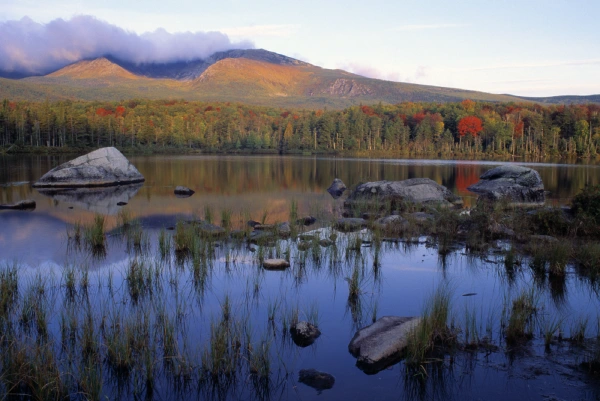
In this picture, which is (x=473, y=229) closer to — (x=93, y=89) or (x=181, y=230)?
(x=181, y=230)

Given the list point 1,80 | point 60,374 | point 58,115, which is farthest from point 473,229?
point 1,80

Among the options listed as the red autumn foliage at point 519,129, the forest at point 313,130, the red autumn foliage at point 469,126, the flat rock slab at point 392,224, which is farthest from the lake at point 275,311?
the red autumn foliage at point 469,126

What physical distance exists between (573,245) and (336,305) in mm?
6108

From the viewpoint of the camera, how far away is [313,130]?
318 feet

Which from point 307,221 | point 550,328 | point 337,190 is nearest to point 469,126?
point 337,190

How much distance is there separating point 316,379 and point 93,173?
21.4 metres

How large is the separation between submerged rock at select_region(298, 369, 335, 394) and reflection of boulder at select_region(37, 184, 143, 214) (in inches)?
482

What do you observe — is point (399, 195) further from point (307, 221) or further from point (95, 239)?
point (95, 239)

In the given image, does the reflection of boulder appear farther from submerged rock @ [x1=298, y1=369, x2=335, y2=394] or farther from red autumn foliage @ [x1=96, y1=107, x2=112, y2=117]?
red autumn foliage @ [x1=96, y1=107, x2=112, y2=117]

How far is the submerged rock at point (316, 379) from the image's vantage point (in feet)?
16.6

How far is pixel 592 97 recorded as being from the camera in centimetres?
18888

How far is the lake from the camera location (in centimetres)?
507

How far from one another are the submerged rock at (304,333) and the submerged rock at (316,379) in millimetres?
706

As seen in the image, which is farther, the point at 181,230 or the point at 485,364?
the point at 181,230
